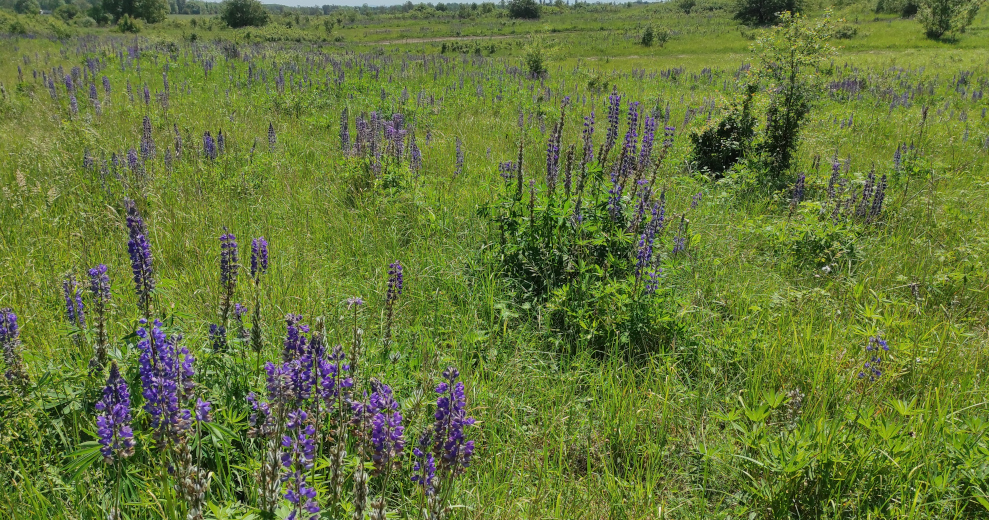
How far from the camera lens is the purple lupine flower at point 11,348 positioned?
2.00 metres

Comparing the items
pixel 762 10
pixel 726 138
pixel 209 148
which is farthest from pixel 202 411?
pixel 762 10

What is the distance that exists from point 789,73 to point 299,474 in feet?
24.5

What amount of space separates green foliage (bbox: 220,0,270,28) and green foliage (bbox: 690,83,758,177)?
46845 millimetres

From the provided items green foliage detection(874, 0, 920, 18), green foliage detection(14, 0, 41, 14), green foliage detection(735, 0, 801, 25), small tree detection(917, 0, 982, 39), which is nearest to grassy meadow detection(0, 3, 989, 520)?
small tree detection(917, 0, 982, 39)

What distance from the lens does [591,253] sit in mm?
3879

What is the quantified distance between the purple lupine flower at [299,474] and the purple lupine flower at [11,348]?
133cm

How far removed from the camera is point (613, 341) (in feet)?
10.9

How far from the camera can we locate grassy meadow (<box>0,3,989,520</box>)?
2053 millimetres

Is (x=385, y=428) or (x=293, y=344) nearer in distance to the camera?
(x=385, y=428)

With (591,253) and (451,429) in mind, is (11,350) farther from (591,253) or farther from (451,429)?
(591,253)

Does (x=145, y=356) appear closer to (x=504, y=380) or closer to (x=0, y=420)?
(x=0, y=420)

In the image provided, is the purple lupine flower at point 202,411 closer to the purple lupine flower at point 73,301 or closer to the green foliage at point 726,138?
the purple lupine flower at point 73,301

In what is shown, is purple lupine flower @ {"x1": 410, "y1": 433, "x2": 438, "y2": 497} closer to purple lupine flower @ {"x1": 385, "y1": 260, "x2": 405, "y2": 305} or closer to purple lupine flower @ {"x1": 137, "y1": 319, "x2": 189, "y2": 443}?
purple lupine flower @ {"x1": 137, "y1": 319, "x2": 189, "y2": 443}

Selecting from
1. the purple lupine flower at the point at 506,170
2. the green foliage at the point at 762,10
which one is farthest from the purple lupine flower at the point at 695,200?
the green foliage at the point at 762,10
